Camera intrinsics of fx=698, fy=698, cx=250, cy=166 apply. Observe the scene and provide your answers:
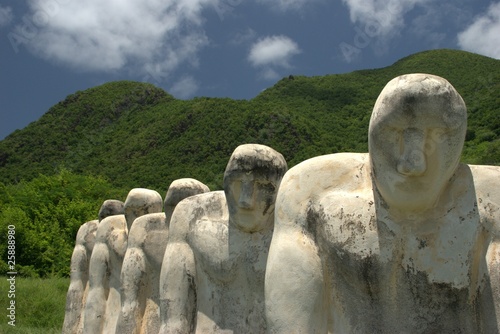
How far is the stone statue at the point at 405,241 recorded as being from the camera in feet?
9.74

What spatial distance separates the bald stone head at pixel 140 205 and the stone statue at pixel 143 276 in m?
0.79

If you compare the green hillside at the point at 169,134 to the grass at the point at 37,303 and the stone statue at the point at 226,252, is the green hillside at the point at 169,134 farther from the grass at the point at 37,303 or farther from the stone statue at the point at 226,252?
the stone statue at the point at 226,252

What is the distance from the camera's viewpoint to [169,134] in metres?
46.6

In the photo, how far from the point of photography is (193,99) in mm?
54656

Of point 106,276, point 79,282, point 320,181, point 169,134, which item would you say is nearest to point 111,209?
point 106,276

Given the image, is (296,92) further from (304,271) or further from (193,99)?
(304,271)

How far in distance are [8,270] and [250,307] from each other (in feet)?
58.9

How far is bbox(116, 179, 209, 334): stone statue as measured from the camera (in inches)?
295

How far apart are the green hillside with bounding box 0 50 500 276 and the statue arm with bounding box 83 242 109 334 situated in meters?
12.7

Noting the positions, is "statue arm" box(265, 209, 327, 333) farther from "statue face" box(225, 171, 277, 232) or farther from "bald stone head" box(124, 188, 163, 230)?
"bald stone head" box(124, 188, 163, 230)

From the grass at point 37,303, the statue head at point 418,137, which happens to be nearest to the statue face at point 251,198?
the statue head at point 418,137

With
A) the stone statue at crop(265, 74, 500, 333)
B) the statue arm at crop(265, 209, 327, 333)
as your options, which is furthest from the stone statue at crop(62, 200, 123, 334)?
the stone statue at crop(265, 74, 500, 333)

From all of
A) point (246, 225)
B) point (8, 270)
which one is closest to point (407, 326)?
point (246, 225)

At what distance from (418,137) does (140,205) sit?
590 cm
